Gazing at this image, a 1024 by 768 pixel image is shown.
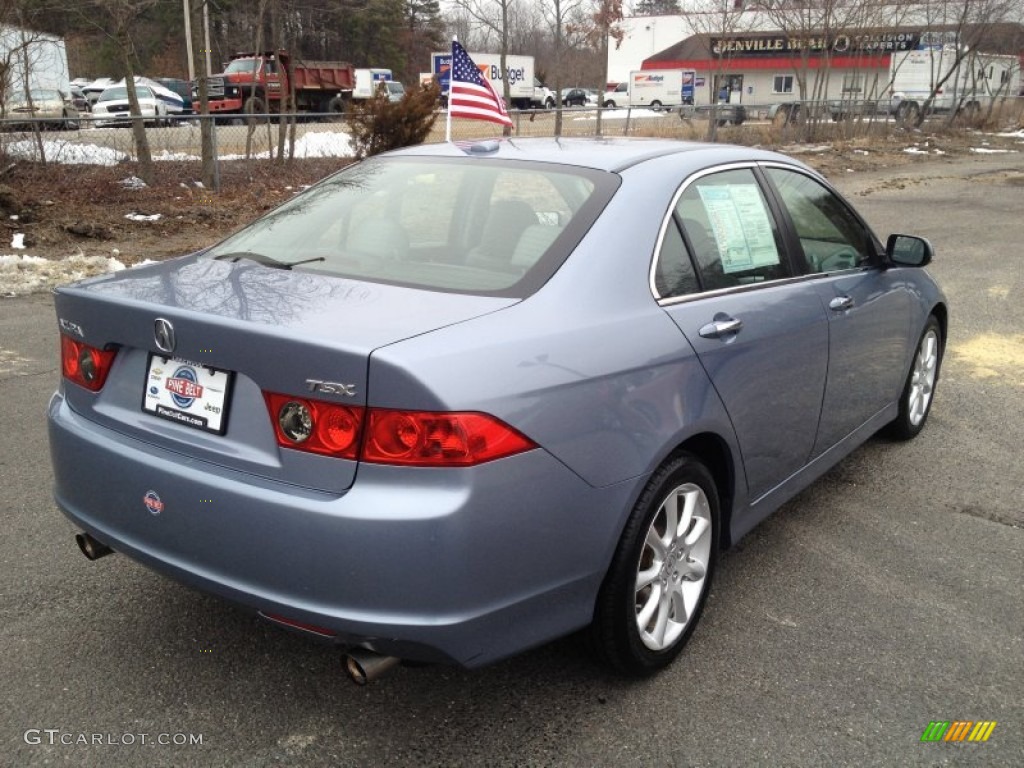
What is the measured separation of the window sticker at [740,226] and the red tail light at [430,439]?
4.66ft

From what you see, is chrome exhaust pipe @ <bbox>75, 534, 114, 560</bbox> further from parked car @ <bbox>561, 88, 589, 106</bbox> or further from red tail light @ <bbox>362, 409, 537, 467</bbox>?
parked car @ <bbox>561, 88, 589, 106</bbox>

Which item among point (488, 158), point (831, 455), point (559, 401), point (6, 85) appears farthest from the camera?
point (6, 85)

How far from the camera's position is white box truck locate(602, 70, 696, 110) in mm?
55812

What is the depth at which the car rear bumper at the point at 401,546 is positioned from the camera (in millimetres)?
2213

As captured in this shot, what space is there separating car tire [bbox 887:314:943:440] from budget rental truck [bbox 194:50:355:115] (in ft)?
80.3

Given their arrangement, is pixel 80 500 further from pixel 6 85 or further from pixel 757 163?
pixel 6 85

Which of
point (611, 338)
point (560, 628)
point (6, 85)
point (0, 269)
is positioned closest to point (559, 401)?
point (611, 338)

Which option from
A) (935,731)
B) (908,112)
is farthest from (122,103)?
(935,731)

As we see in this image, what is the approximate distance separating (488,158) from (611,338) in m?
1.14

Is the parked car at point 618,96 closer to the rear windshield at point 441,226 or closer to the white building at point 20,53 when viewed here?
the white building at point 20,53

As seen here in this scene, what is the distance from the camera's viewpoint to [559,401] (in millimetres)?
2402

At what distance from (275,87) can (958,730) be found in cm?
3384

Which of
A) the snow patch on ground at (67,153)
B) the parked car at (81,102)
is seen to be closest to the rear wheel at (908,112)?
the snow patch on ground at (67,153)

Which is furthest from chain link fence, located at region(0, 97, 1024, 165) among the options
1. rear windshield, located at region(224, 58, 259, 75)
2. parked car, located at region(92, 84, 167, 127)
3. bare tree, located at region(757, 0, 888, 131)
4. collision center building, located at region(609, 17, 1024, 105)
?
parked car, located at region(92, 84, 167, 127)
